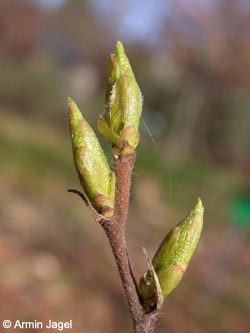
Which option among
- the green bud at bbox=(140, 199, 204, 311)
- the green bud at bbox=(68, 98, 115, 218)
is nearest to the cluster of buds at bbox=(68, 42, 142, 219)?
the green bud at bbox=(68, 98, 115, 218)

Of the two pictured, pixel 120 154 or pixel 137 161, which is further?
pixel 137 161

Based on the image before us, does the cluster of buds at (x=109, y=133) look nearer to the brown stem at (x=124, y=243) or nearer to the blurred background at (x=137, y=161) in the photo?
the brown stem at (x=124, y=243)

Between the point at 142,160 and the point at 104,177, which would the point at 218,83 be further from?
the point at 104,177

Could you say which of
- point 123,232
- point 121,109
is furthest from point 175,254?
point 121,109

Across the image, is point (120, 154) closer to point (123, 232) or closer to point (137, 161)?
point (123, 232)

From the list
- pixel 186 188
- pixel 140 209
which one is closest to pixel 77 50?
pixel 186 188

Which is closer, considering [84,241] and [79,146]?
[79,146]
